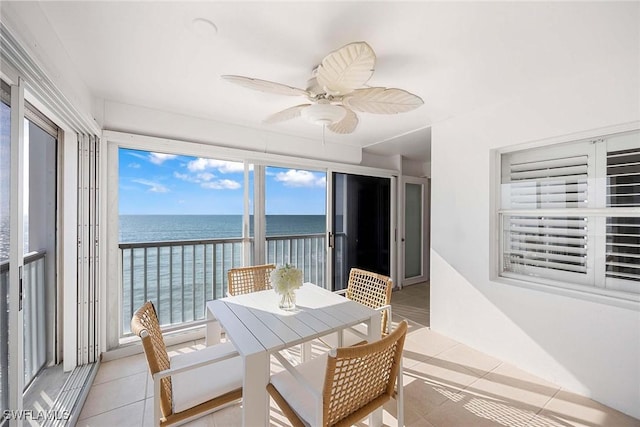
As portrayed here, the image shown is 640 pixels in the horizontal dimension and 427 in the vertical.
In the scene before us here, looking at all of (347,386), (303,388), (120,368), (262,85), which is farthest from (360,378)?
(120,368)

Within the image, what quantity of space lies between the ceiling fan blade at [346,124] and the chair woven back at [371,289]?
125 cm

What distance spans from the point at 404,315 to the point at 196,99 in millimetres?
3567

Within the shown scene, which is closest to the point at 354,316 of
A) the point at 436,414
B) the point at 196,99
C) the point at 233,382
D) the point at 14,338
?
the point at 233,382

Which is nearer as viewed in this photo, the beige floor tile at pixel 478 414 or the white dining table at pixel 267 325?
the white dining table at pixel 267 325

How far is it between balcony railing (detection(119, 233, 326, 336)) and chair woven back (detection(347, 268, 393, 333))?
1495 mm

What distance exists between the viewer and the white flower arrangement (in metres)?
1.77

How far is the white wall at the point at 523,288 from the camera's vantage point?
72.4 inches

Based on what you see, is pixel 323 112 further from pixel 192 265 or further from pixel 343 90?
pixel 192 265

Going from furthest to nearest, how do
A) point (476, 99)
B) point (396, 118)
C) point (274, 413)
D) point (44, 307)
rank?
1. point (396, 118)
2. point (476, 99)
3. point (44, 307)
4. point (274, 413)

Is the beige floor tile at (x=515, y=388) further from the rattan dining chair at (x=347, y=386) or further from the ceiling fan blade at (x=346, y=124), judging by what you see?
the ceiling fan blade at (x=346, y=124)

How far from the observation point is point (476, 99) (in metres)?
2.43

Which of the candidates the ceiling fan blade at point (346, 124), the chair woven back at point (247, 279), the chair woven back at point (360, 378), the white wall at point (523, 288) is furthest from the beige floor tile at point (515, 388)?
the ceiling fan blade at point (346, 124)

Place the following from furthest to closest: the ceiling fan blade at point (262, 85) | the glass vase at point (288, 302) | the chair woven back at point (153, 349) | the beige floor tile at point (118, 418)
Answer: the glass vase at point (288, 302) < the beige floor tile at point (118, 418) < the ceiling fan blade at point (262, 85) < the chair woven back at point (153, 349)

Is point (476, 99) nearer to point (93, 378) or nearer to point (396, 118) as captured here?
point (396, 118)
